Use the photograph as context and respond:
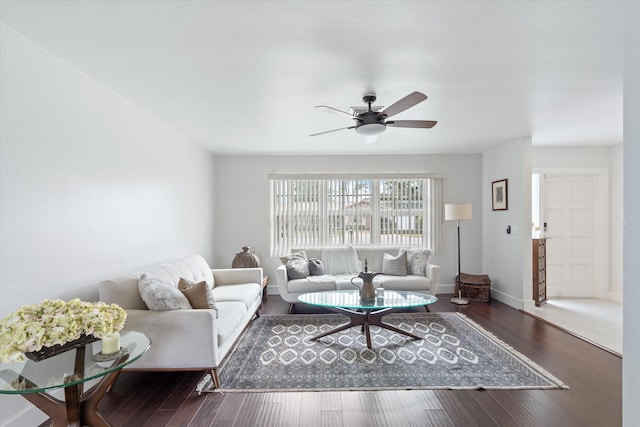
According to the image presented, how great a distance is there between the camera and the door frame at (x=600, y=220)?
5.17 metres

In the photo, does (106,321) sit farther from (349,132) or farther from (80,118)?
(349,132)

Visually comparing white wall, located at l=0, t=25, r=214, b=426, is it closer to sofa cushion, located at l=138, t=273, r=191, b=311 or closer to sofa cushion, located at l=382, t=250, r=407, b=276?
sofa cushion, located at l=138, t=273, r=191, b=311

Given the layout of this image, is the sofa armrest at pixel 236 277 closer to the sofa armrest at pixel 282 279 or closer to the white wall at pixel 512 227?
the sofa armrest at pixel 282 279

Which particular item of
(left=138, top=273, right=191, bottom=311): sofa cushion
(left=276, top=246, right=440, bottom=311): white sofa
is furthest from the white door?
(left=138, top=273, right=191, bottom=311): sofa cushion

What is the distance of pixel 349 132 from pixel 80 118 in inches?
112

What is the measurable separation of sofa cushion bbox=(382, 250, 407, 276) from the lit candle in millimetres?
3770

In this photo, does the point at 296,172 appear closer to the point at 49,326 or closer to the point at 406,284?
the point at 406,284

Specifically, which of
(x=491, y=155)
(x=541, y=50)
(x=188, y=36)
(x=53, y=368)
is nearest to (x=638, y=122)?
(x=541, y=50)

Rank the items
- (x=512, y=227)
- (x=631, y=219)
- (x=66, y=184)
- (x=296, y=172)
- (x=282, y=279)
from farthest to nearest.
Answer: (x=296, y=172) < (x=512, y=227) < (x=282, y=279) < (x=66, y=184) < (x=631, y=219)

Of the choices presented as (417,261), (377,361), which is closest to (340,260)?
(417,261)

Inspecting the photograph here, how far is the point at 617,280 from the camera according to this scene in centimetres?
507

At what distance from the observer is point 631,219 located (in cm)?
90

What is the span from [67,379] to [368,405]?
176 cm

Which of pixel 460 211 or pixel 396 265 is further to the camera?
pixel 460 211
